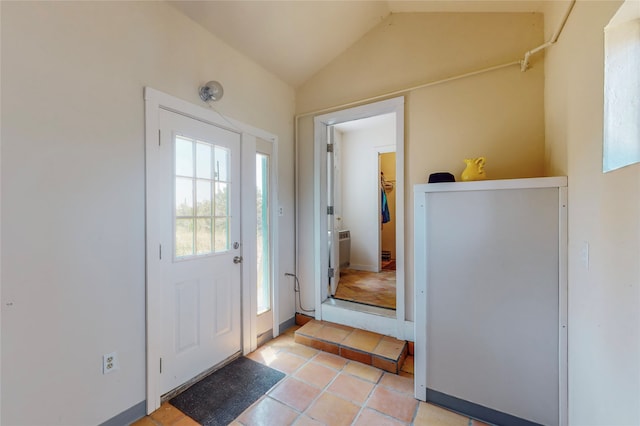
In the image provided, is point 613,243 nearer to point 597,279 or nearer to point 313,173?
point 597,279

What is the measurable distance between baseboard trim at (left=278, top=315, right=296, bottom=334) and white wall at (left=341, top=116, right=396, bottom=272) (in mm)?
→ 2004

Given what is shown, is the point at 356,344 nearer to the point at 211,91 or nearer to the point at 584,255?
the point at 584,255

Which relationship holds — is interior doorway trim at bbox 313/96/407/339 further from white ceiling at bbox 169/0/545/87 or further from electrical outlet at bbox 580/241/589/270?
electrical outlet at bbox 580/241/589/270

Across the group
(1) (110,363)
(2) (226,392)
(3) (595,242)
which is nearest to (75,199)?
(1) (110,363)

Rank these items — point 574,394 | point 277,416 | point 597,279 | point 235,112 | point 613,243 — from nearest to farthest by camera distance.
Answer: point 613,243 < point 597,279 < point 574,394 < point 277,416 < point 235,112

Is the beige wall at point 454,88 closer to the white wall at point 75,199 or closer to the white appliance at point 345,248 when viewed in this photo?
the white wall at point 75,199

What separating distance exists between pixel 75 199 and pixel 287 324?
2.14 metres

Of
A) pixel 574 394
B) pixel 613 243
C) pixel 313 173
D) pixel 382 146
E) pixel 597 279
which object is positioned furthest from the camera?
pixel 382 146

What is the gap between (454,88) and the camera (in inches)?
80.7

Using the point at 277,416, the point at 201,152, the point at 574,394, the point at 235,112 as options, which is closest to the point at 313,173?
the point at 235,112

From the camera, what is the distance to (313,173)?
2.76 m

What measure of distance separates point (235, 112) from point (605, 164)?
7.56 feet

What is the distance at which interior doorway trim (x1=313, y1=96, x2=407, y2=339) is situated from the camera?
226cm

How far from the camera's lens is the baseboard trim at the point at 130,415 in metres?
1.43
